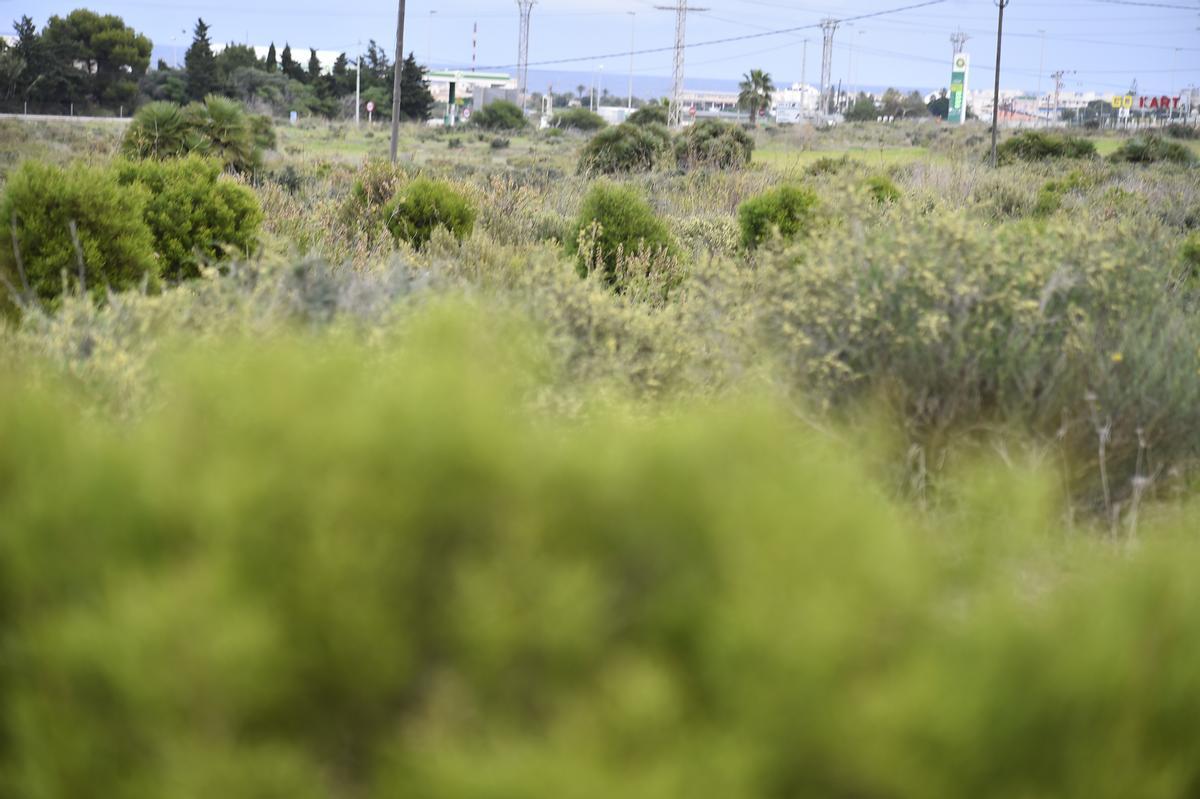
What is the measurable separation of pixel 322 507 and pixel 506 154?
4681cm

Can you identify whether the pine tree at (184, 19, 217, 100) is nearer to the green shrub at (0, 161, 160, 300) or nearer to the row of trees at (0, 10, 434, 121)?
the row of trees at (0, 10, 434, 121)

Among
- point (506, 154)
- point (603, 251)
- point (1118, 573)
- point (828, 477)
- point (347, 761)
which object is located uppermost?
point (506, 154)

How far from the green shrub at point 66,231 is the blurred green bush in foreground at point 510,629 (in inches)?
213

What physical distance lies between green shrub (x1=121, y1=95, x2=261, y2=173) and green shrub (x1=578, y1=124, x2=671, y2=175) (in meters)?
9.42

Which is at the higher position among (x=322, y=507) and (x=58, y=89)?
(x=58, y=89)

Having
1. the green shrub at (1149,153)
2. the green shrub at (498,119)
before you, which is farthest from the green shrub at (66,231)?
the green shrub at (498,119)

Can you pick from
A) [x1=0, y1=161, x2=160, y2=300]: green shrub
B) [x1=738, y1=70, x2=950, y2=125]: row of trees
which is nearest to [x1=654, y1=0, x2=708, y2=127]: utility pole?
[x1=738, y1=70, x2=950, y2=125]: row of trees

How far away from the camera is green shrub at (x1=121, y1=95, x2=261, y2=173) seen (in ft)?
61.2

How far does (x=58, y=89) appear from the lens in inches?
1972

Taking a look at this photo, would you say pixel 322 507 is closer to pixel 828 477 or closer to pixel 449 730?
pixel 449 730

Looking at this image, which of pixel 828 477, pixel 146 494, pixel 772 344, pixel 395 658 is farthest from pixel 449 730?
pixel 772 344

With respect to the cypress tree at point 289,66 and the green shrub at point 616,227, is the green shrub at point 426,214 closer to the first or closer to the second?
the green shrub at point 616,227

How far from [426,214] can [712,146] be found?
63.6 feet

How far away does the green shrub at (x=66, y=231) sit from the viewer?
681 centimetres
